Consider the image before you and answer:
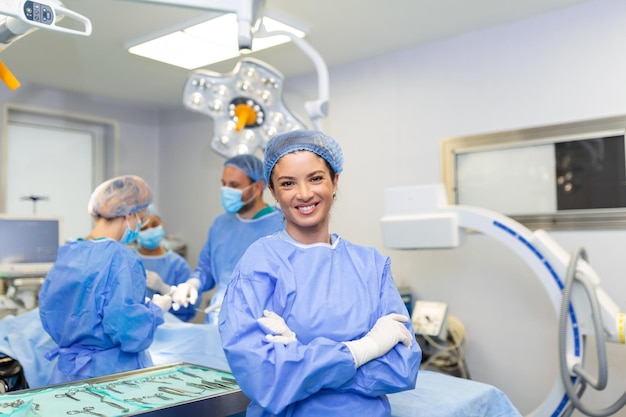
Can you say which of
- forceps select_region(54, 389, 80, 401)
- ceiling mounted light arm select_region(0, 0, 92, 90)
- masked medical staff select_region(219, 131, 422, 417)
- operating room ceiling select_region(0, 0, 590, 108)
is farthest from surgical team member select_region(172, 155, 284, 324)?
ceiling mounted light arm select_region(0, 0, 92, 90)

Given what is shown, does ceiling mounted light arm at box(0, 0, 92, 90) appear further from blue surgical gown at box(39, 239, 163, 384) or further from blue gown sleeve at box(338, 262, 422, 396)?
blue gown sleeve at box(338, 262, 422, 396)

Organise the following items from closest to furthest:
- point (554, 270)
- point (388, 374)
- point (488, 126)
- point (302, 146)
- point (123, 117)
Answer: point (388, 374) < point (302, 146) < point (554, 270) < point (488, 126) < point (123, 117)

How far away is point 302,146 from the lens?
4.76 feet

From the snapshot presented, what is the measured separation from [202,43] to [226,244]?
1348 mm

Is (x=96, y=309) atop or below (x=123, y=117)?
below

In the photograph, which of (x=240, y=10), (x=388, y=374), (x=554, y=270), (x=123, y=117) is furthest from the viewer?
(x=123, y=117)

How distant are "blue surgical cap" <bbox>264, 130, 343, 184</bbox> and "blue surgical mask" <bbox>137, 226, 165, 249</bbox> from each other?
2131 mm

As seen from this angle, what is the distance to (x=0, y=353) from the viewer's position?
2285mm

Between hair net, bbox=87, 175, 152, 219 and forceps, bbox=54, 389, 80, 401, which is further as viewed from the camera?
hair net, bbox=87, 175, 152, 219

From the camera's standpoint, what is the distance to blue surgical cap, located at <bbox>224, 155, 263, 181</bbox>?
287cm

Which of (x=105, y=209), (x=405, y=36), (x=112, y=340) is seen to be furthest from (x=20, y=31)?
(x=405, y=36)

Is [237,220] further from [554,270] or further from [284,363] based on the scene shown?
[284,363]

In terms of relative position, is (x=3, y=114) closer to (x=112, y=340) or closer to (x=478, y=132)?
(x=112, y=340)

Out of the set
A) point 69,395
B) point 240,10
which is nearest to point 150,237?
point 69,395
